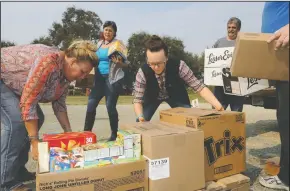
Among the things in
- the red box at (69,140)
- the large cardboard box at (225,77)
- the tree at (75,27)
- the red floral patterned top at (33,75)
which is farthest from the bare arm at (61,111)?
the tree at (75,27)

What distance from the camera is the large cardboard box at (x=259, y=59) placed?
1238mm

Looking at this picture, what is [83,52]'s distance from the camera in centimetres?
200

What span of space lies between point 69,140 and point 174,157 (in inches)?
25.6

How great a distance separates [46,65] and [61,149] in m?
0.55

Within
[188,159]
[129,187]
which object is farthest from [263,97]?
[129,187]

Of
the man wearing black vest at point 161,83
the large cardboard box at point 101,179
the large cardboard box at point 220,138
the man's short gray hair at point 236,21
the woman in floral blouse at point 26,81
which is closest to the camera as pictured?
the large cardboard box at point 101,179

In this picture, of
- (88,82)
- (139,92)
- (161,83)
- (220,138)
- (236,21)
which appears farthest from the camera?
(236,21)

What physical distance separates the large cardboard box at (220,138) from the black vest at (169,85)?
1.58ft

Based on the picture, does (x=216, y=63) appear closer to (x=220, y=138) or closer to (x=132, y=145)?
(x=220, y=138)

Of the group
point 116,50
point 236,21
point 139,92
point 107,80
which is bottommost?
point 139,92

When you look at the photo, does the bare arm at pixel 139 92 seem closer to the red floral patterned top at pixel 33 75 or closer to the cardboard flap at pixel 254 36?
the red floral patterned top at pixel 33 75

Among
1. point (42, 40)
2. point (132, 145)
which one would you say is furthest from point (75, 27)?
point (132, 145)

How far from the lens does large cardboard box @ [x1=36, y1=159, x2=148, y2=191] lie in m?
1.62

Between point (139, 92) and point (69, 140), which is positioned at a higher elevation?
point (139, 92)
